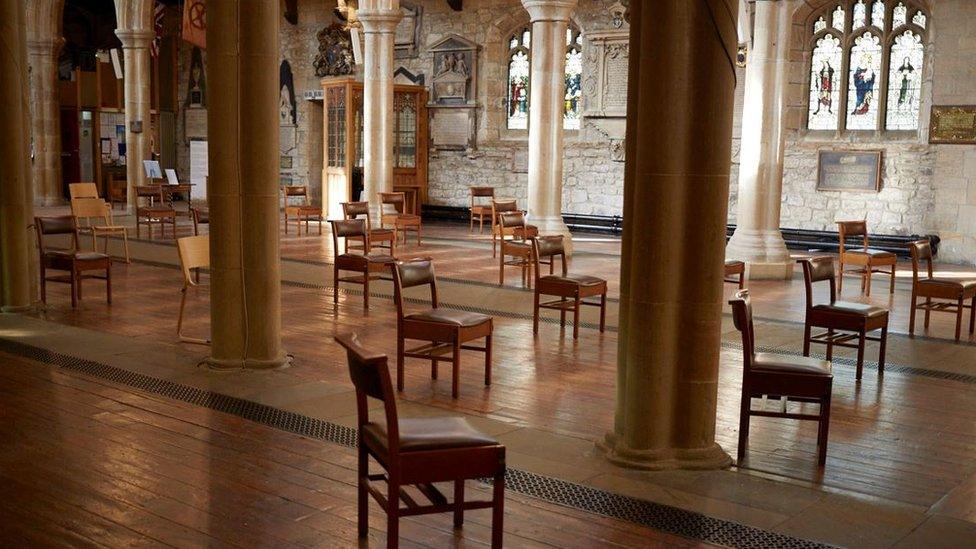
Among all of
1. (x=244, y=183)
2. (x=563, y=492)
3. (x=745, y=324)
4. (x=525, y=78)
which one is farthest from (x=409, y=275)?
(x=525, y=78)

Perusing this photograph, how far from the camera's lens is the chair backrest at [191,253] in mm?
6906

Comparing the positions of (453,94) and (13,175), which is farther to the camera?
(453,94)

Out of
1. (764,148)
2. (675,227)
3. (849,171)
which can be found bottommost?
(675,227)

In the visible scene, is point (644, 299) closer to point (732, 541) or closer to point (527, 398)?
point (732, 541)

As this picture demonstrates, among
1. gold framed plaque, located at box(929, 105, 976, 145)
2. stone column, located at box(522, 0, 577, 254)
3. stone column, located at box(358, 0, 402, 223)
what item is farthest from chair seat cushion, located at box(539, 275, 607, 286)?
gold framed plaque, located at box(929, 105, 976, 145)

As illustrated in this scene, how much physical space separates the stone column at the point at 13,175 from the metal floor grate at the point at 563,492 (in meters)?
2.78

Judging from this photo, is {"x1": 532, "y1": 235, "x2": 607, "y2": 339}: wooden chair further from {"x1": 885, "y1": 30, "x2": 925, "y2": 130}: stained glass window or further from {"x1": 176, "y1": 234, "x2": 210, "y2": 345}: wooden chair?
{"x1": 885, "y1": 30, "x2": 925, "y2": 130}: stained glass window

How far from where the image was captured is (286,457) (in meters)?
4.40

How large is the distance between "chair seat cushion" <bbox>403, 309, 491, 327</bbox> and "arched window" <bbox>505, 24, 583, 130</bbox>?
12542mm

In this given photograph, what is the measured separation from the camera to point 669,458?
4.30m

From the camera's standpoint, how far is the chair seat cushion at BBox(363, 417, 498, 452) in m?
3.14

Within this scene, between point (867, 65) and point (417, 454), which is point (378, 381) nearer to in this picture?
point (417, 454)

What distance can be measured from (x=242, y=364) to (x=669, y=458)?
302 cm

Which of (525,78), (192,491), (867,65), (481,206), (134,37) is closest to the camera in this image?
(192,491)
